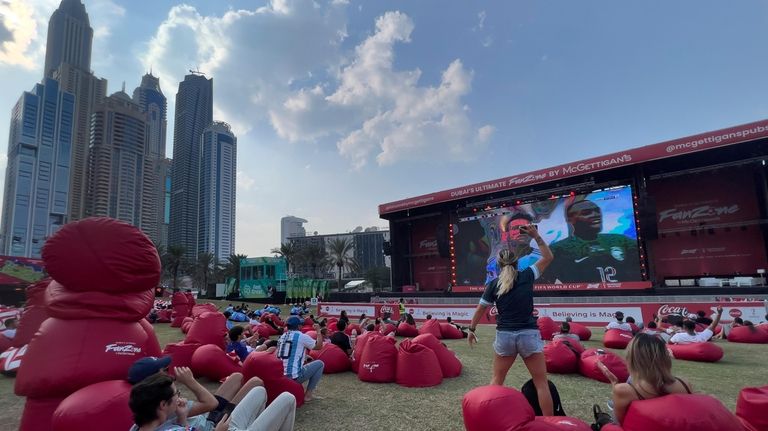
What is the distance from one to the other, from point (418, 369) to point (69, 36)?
171m

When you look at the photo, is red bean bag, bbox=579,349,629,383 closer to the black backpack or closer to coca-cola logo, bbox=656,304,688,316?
the black backpack

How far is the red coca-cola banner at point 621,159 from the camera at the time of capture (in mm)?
18219

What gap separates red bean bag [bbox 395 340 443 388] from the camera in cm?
615

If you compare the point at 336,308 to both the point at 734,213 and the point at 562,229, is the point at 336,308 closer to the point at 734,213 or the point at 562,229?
the point at 562,229

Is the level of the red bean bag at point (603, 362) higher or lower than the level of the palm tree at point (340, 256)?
lower

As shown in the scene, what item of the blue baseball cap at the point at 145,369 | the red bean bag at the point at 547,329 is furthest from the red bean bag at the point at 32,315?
the red bean bag at the point at 547,329

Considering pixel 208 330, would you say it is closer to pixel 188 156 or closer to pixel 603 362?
pixel 603 362

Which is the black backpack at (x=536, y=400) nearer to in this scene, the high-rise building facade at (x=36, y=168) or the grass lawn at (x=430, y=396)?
the grass lawn at (x=430, y=396)

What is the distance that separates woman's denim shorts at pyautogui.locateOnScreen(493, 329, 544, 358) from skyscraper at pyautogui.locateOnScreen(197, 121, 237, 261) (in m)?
103

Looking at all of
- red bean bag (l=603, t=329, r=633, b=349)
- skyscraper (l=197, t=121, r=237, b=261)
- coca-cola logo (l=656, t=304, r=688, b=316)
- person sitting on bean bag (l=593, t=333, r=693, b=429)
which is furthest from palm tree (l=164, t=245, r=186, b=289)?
skyscraper (l=197, t=121, r=237, b=261)

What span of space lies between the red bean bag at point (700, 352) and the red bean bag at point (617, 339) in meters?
1.48

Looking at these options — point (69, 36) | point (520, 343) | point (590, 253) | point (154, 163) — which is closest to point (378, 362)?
point (520, 343)

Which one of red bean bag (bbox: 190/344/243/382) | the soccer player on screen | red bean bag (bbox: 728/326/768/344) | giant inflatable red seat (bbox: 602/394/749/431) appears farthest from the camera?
the soccer player on screen

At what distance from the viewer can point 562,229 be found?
2206 centimetres
